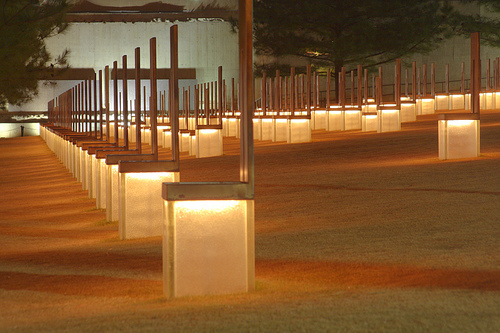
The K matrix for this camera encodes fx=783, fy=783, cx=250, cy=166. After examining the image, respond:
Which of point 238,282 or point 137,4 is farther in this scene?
point 137,4

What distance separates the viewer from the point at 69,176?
20.0m

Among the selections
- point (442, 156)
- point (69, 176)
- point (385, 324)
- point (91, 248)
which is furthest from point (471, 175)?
point (69, 176)

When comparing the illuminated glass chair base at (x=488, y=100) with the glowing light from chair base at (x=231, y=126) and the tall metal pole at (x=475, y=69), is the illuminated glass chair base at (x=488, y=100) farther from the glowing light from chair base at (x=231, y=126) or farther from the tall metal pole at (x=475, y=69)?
the tall metal pole at (x=475, y=69)

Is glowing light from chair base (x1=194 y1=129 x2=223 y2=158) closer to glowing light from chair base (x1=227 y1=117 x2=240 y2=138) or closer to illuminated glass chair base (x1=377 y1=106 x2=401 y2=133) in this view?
illuminated glass chair base (x1=377 y1=106 x2=401 y2=133)

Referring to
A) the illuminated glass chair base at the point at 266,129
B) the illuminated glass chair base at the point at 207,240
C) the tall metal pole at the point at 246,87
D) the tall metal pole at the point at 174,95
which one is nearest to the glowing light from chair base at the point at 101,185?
the tall metal pole at the point at 174,95

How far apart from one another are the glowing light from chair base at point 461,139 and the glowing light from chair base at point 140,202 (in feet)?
19.8

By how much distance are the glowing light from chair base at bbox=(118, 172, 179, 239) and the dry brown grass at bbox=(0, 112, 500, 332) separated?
10.0 inches

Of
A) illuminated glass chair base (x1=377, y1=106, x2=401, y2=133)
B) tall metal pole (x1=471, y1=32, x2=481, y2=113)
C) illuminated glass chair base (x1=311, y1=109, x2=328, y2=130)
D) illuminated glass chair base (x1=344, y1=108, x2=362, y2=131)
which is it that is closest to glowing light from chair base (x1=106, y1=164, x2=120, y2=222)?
tall metal pole (x1=471, y1=32, x2=481, y2=113)

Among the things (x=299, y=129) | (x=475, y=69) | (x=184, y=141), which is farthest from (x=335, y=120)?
(x=475, y=69)

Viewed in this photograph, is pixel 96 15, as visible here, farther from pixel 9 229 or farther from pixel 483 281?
pixel 483 281

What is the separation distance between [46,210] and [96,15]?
46634mm

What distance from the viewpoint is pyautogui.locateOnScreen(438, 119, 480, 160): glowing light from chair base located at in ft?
41.2

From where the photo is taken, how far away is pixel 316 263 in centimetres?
574

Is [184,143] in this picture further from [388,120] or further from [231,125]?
[388,120]
